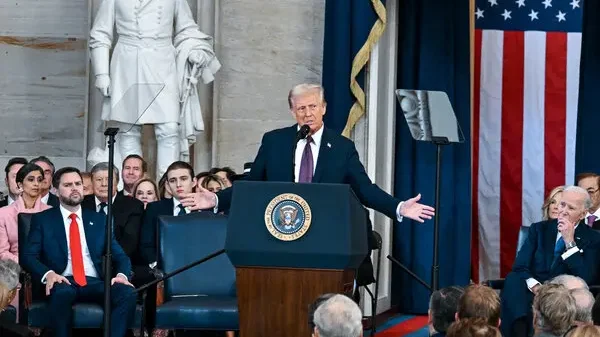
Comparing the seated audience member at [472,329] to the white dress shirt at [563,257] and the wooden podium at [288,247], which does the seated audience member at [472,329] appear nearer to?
the wooden podium at [288,247]

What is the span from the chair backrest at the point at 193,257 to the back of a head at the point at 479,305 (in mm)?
2844

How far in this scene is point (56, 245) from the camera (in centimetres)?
790

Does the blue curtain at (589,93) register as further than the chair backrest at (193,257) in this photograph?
Yes

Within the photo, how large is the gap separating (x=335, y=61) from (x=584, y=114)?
5.84 feet

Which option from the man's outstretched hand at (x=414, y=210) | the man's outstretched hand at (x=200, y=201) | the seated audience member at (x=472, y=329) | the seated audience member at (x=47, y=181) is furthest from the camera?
the seated audience member at (x=47, y=181)

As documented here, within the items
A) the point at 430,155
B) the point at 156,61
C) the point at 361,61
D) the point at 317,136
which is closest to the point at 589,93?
the point at 430,155

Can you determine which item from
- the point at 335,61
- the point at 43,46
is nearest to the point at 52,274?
the point at 335,61

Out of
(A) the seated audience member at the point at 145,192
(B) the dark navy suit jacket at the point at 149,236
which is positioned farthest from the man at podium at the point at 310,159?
(A) the seated audience member at the point at 145,192

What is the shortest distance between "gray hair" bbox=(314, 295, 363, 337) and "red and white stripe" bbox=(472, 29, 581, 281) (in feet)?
21.1

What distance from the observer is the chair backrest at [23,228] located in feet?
25.9

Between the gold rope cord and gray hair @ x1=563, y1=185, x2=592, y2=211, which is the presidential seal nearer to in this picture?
gray hair @ x1=563, y1=185, x2=592, y2=211

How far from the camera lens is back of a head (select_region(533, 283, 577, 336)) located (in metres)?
5.43

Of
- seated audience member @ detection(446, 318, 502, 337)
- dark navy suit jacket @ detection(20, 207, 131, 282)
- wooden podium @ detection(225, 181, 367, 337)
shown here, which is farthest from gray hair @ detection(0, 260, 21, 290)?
seated audience member @ detection(446, 318, 502, 337)

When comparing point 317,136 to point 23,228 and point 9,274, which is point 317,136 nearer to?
point 9,274
